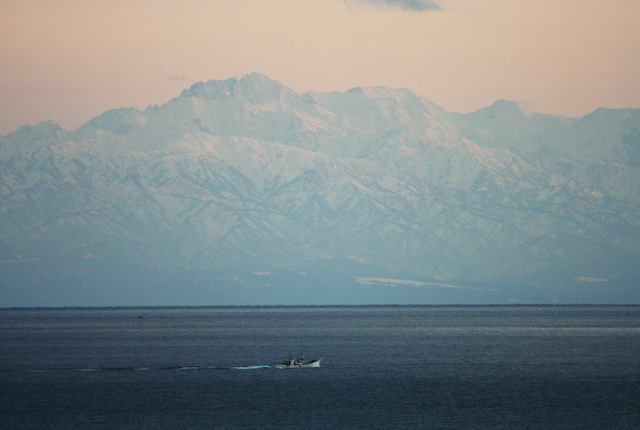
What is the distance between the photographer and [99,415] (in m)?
84.7

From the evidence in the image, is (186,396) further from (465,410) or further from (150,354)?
(150,354)

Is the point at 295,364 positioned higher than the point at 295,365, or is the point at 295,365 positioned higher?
the point at 295,364

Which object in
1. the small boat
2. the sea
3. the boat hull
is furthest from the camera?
the small boat

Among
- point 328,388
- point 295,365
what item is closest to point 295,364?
point 295,365

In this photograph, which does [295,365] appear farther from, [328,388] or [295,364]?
[328,388]

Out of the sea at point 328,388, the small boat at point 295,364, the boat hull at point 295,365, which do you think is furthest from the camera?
the small boat at point 295,364

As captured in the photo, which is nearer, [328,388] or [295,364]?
[328,388]

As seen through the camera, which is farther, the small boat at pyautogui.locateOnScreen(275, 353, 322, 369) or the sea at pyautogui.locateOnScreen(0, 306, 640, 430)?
the small boat at pyautogui.locateOnScreen(275, 353, 322, 369)

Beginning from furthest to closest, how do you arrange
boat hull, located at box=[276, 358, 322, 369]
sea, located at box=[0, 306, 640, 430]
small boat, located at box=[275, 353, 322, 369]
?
small boat, located at box=[275, 353, 322, 369]
boat hull, located at box=[276, 358, 322, 369]
sea, located at box=[0, 306, 640, 430]

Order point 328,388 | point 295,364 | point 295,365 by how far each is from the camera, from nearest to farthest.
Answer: point 328,388
point 295,365
point 295,364

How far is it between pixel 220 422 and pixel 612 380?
51.2 m

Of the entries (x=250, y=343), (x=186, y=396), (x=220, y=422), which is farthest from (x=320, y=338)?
(x=220, y=422)

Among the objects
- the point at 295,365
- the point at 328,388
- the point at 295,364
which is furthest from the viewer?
the point at 295,364

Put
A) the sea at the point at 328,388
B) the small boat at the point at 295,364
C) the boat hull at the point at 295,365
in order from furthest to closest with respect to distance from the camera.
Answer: the small boat at the point at 295,364 < the boat hull at the point at 295,365 < the sea at the point at 328,388
